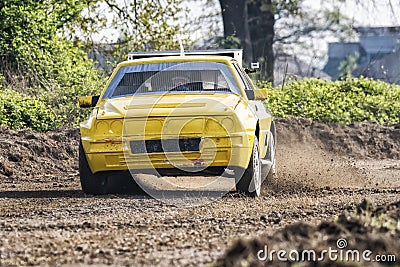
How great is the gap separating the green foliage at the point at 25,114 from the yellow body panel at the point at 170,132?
851cm

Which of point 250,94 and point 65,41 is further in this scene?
point 65,41

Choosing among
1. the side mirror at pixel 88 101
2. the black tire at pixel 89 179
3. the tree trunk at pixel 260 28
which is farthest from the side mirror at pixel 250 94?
the tree trunk at pixel 260 28

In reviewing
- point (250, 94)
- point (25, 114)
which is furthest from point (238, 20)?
point (250, 94)

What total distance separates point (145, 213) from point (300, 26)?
35.5 meters

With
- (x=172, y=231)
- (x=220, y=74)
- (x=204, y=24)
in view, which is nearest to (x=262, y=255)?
(x=172, y=231)

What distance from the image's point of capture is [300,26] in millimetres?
44562

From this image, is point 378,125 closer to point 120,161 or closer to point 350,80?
point 350,80

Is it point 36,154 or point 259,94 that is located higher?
point 259,94

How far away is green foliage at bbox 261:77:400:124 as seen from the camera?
24.0 meters

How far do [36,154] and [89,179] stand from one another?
18.9 feet

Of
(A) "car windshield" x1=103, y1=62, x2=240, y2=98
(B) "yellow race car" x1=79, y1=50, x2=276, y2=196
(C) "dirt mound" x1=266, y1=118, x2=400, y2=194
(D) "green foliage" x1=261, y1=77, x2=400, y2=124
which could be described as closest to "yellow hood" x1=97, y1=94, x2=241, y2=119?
(B) "yellow race car" x1=79, y1=50, x2=276, y2=196

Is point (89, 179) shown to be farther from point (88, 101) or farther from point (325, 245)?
point (325, 245)

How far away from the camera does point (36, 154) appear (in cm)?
1727

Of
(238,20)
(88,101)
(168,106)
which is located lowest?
(238,20)
